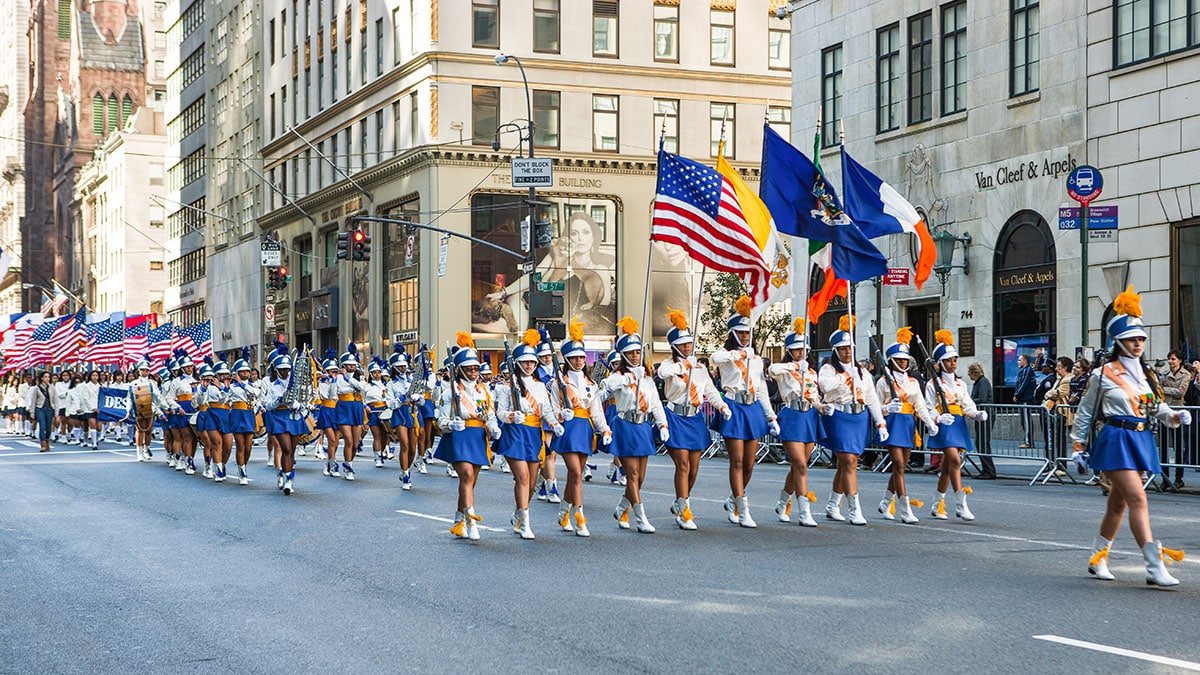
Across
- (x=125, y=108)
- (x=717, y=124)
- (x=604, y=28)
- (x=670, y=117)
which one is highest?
(x=125, y=108)

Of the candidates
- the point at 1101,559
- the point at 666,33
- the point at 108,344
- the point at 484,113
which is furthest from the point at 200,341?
the point at 1101,559

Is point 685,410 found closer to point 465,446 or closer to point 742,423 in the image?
point 742,423

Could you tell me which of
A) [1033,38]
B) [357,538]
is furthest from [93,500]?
[1033,38]

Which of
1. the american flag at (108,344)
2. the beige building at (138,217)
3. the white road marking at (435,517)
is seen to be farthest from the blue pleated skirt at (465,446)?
the beige building at (138,217)

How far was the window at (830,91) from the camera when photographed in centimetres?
3753

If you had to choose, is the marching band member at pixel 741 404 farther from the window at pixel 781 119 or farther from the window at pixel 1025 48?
the window at pixel 781 119

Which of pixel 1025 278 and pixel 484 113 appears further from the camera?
pixel 484 113

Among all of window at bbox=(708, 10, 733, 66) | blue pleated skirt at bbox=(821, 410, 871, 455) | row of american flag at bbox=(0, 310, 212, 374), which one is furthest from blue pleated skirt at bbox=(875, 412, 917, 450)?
window at bbox=(708, 10, 733, 66)

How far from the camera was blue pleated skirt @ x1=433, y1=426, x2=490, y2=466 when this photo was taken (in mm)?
14305

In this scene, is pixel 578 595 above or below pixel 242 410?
below

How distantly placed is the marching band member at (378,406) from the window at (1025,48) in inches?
570

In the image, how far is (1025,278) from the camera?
102 feet

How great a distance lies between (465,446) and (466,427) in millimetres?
194

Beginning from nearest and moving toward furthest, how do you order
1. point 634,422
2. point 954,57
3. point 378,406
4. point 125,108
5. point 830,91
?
point 634,422
point 378,406
point 954,57
point 830,91
point 125,108
